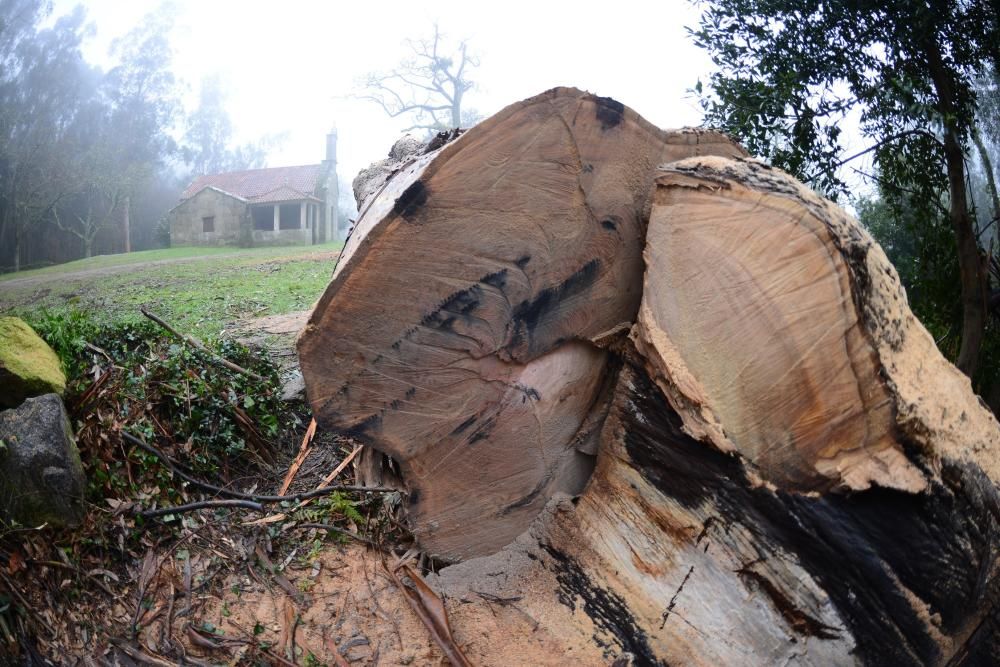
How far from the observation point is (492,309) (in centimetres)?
206

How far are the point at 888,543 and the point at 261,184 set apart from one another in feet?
24.7

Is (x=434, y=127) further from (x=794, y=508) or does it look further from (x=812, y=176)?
(x=794, y=508)

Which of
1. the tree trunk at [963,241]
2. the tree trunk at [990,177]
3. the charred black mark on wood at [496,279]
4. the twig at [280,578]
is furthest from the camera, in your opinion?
the tree trunk at [990,177]

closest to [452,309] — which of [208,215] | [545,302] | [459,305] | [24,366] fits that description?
[459,305]

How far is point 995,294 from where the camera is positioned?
488cm

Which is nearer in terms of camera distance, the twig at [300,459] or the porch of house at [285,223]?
the twig at [300,459]

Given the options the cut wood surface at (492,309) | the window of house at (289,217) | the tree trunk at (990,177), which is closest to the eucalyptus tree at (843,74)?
the tree trunk at (990,177)

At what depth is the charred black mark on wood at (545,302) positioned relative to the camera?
6.88 feet

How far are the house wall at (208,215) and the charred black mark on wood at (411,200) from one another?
4345 millimetres

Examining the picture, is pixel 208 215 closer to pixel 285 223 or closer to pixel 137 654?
pixel 285 223

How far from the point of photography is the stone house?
5.88 meters

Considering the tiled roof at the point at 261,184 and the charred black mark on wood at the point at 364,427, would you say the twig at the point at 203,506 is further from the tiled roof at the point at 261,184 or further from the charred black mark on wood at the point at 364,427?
the tiled roof at the point at 261,184

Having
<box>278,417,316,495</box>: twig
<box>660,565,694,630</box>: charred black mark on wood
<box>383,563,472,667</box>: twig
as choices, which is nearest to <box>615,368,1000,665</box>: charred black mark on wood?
<box>660,565,694,630</box>: charred black mark on wood

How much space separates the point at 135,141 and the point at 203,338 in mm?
2263
